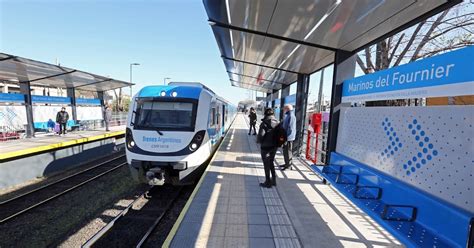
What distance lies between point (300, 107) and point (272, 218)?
6187 millimetres

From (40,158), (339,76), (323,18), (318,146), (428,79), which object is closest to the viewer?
(428,79)

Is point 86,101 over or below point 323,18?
below

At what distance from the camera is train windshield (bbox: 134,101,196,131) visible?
6.30m

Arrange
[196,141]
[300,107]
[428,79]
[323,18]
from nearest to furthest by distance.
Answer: [428,79]
[323,18]
[196,141]
[300,107]

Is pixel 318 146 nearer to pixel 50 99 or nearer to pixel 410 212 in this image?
pixel 410 212

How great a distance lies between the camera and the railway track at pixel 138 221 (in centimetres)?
452

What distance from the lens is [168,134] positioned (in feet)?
19.8

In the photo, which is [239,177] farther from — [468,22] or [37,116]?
[37,116]

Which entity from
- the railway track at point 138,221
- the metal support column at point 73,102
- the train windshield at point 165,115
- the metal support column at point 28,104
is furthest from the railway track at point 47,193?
the metal support column at point 73,102

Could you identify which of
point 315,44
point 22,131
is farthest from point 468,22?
point 22,131

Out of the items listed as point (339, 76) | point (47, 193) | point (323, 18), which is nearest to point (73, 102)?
point (47, 193)

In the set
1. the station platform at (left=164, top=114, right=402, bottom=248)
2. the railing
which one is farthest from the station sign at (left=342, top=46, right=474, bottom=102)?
the railing

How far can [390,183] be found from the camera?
368cm

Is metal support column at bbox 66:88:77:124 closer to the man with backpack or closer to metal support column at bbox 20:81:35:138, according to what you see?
metal support column at bbox 20:81:35:138
